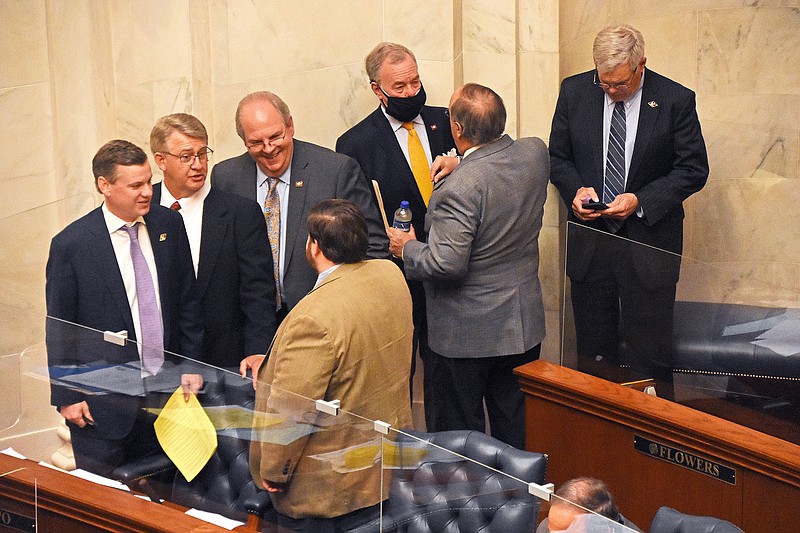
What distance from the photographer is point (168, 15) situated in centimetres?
575

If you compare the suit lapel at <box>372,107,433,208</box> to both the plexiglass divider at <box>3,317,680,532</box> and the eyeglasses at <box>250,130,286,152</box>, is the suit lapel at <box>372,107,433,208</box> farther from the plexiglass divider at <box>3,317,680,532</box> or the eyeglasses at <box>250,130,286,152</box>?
the plexiglass divider at <box>3,317,680,532</box>

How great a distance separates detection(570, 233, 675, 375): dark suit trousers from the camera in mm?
4527

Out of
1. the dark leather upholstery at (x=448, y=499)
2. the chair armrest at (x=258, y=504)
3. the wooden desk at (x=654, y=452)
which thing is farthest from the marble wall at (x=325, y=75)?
the dark leather upholstery at (x=448, y=499)

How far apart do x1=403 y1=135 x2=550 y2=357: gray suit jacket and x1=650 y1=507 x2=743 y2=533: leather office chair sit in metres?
1.55

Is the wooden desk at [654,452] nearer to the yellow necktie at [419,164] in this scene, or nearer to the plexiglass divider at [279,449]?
the plexiglass divider at [279,449]

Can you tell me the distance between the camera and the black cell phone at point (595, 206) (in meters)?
5.06

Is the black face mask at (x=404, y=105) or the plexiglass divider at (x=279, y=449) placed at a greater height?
the black face mask at (x=404, y=105)

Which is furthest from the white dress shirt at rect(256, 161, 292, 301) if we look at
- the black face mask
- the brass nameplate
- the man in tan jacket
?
the brass nameplate

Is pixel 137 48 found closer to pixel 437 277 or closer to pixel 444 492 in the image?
pixel 437 277

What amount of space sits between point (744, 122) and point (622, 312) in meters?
1.88

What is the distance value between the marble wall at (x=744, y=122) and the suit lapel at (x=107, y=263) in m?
3.01

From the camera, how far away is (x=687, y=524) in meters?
3.21

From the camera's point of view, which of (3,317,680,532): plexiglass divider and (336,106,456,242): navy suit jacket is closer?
(3,317,680,532): plexiglass divider

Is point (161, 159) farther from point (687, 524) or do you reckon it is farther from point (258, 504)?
point (687, 524)
